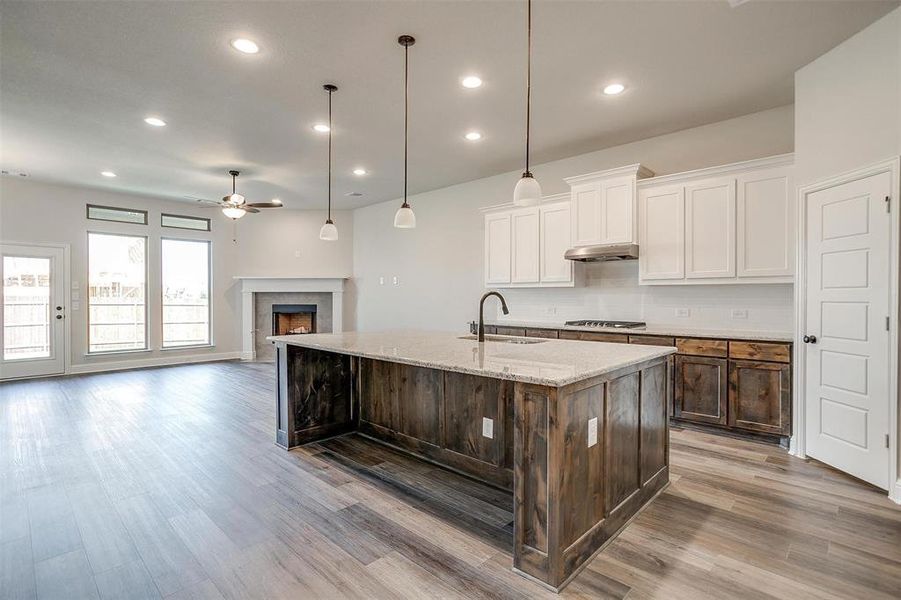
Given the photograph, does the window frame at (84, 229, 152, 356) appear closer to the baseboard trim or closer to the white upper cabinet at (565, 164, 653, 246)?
the baseboard trim

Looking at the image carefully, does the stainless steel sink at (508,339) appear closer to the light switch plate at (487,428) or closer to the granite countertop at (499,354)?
the granite countertop at (499,354)

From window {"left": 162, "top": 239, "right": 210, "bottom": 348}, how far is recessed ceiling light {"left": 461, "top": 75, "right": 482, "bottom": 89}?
664cm

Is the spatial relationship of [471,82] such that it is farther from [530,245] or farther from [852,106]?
[852,106]

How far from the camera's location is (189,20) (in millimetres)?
2719

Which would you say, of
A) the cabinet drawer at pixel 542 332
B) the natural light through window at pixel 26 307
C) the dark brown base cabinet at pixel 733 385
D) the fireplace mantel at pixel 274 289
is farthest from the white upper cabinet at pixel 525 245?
the natural light through window at pixel 26 307

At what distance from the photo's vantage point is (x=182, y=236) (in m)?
7.96

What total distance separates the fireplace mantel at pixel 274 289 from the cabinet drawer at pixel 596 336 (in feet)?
17.0

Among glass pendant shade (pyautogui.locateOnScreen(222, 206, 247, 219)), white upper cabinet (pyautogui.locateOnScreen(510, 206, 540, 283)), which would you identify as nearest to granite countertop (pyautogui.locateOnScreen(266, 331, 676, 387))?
white upper cabinet (pyautogui.locateOnScreen(510, 206, 540, 283))

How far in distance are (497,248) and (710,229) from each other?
2475 mm

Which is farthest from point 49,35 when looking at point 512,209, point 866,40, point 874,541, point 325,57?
point 874,541

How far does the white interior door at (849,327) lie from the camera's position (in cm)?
281

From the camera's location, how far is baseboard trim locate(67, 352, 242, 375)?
7.00 m

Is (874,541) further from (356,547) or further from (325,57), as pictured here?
(325,57)

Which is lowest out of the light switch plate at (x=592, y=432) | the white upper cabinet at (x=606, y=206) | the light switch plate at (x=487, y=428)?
the light switch plate at (x=487, y=428)
